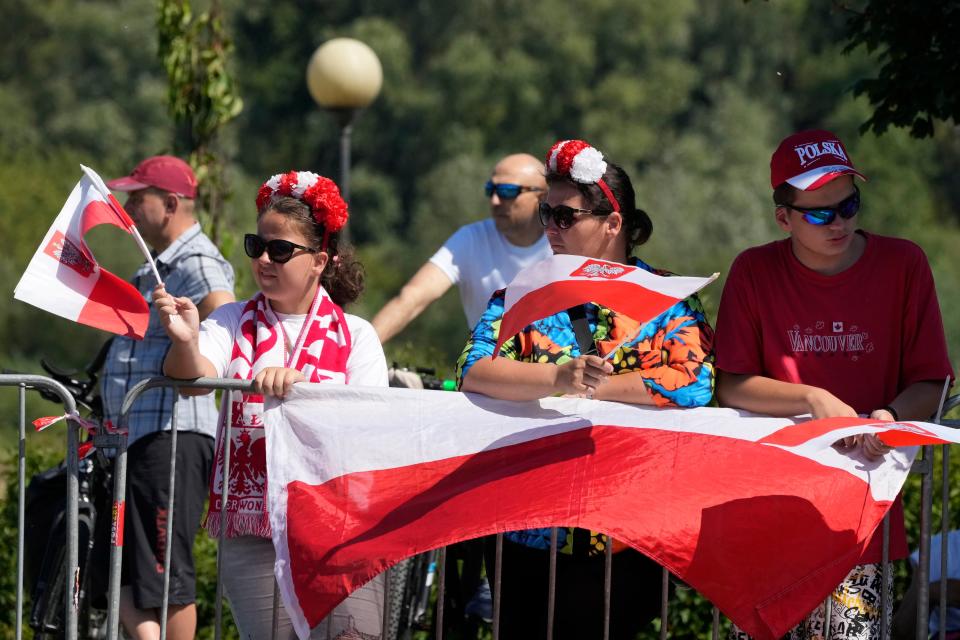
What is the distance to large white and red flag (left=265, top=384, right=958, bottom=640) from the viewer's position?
4.41m

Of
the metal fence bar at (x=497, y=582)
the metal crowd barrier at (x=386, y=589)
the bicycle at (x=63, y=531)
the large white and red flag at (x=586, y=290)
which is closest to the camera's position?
the large white and red flag at (x=586, y=290)

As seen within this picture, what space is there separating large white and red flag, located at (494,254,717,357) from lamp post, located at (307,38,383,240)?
8.87 metres

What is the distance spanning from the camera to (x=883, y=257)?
14.8ft

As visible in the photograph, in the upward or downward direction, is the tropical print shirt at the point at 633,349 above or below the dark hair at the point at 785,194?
below

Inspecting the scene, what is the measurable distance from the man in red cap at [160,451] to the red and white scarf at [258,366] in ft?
3.40

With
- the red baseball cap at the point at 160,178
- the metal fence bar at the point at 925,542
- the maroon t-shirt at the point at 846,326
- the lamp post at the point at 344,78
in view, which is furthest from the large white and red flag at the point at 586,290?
the lamp post at the point at 344,78

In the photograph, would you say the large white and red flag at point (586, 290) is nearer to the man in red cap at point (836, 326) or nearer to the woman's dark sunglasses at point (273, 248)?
the man in red cap at point (836, 326)

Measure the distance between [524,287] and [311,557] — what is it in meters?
1.07

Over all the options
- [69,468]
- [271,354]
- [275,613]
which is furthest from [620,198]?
[69,468]

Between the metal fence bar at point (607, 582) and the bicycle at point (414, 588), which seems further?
the bicycle at point (414, 588)

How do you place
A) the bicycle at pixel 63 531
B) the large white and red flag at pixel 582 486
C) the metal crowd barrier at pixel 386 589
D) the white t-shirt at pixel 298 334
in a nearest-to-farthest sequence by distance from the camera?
1. the large white and red flag at pixel 582 486
2. the metal crowd barrier at pixel 386 589
3. the white t-shirt at pixel 298 334
4. the bicycle at pixel 63 531

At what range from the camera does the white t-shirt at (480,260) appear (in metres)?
6.78

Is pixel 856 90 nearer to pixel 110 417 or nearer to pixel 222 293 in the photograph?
pixel 222 293

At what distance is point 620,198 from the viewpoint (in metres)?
4.65
